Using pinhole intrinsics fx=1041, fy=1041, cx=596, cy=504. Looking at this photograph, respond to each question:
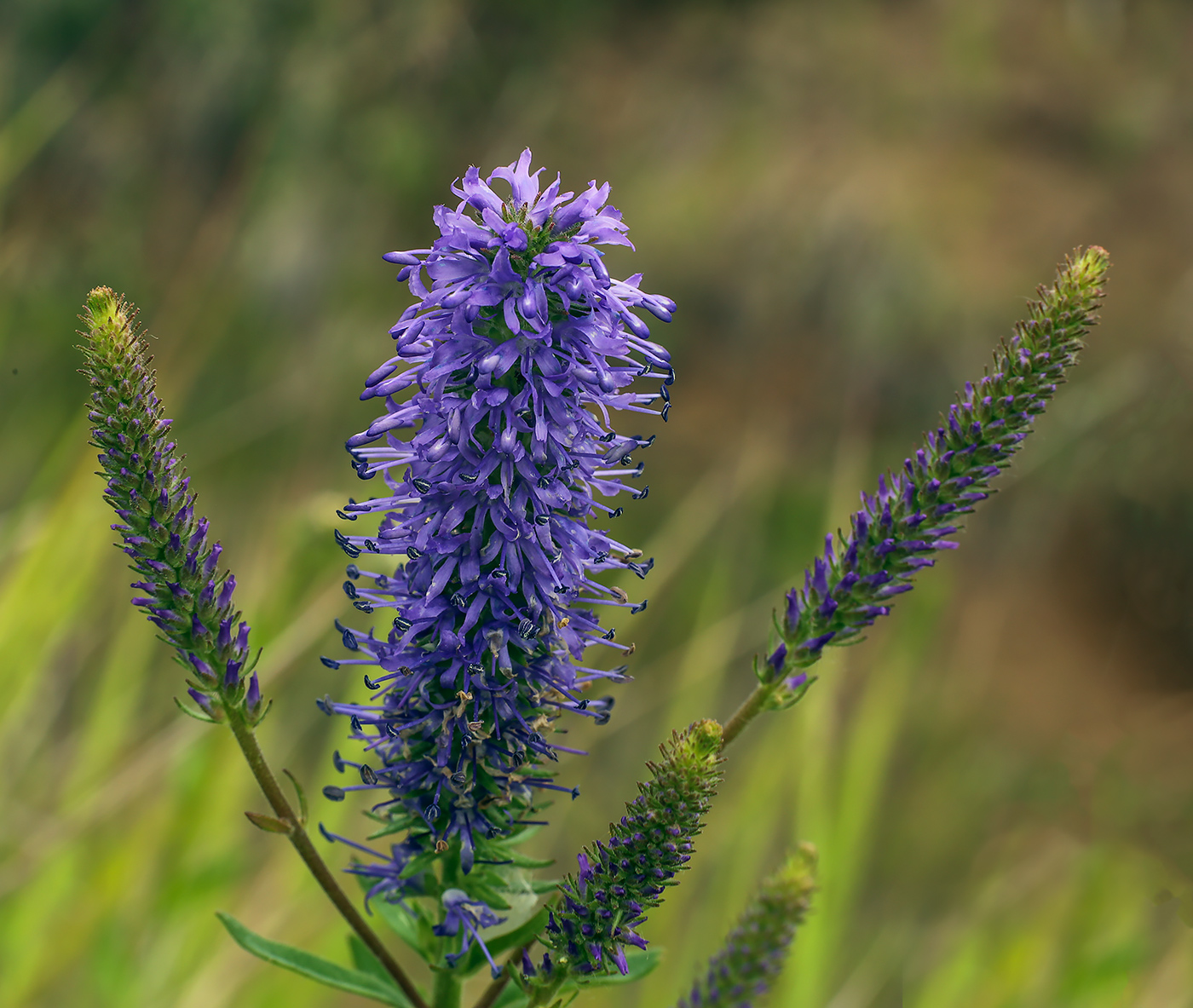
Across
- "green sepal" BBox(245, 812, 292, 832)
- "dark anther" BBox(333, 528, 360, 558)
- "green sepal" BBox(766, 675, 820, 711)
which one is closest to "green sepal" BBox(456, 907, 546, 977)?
"green sepal" BBox(245, 812, 292, 832)

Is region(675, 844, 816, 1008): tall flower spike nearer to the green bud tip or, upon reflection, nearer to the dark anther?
the green bud tip

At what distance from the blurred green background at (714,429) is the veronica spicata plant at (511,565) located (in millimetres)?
1415

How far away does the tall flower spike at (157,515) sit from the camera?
142 cm

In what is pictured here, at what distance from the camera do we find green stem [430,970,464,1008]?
1948mm

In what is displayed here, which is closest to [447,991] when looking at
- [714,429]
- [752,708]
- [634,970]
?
[634,970]

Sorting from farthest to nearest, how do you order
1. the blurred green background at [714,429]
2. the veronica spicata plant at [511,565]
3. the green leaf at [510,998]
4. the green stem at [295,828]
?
1. the blurred green background at [714,429]
2. the green leaf at [510,998]
3. the green stem at [295,828]
4. the veronica spicata plant at [511,565]

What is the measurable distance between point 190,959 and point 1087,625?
9.59 m


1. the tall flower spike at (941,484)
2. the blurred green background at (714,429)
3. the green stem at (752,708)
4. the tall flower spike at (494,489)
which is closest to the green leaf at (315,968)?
the tall flower spike at (494,489)

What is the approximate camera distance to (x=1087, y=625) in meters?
10.8

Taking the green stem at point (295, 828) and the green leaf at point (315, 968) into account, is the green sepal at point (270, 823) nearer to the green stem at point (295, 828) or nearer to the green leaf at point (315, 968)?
the green stem at point (295, 828)

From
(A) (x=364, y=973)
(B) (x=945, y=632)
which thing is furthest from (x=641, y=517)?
(A) (x=364, y=973)

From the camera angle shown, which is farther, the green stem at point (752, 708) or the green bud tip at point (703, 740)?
the green stem at point (752, 708)

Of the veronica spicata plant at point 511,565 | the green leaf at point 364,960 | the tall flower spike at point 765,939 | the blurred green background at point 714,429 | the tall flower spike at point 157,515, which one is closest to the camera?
the tall flower spike at point 157,515

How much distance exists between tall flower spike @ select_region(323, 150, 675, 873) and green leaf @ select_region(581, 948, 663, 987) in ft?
0.94
